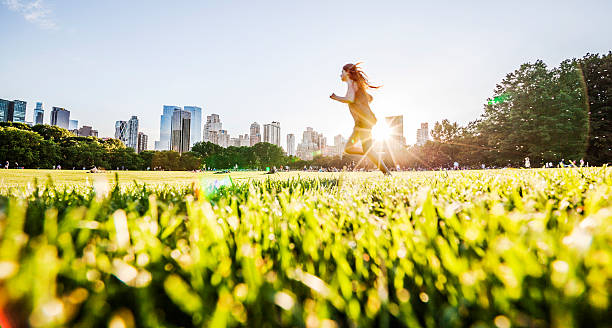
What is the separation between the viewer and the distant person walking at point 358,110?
7.01 metres

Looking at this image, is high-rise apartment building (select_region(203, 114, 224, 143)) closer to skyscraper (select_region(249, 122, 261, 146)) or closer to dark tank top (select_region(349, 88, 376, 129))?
skyscraper (select_region(249, 122, 261, 146))

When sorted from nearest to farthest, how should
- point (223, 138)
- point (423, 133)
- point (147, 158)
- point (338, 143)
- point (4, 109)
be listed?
1. point (147, 158)
2. point (423, 133)
3. point (338, 143)
4. point (4, 109)
5. point (223, 138)

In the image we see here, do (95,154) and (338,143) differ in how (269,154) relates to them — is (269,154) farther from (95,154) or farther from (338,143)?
(338,143)

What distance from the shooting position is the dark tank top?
280 inches

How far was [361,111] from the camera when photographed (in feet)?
23.2

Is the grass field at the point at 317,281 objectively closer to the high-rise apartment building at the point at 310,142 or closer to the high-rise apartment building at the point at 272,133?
the high-rise apartment building at the point at 272,133

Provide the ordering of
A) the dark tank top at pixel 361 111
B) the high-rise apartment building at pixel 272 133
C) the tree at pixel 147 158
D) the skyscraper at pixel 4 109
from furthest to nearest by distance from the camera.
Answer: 1. the high-rise apartment building at pixel 272 133
2. the skyscraper at pixel 4 109
3. the tree at pixel 147 158
4. the dark tank top at pixel 361 111

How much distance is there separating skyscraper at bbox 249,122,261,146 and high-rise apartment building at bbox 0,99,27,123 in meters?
137

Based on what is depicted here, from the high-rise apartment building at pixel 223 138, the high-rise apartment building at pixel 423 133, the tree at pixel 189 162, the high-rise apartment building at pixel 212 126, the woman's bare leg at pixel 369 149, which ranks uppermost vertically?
the high-rise apartment building at pixel 212 126

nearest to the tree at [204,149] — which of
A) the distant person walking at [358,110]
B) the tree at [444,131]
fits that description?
the tree at [444,131]

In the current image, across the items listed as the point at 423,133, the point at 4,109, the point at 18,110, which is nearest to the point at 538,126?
the point at 423,133

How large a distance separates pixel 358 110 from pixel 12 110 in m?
248

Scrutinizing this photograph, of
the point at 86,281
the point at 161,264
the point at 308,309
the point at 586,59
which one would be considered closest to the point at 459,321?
A: the point at 308,309

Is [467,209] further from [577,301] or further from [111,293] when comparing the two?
[111,293]
